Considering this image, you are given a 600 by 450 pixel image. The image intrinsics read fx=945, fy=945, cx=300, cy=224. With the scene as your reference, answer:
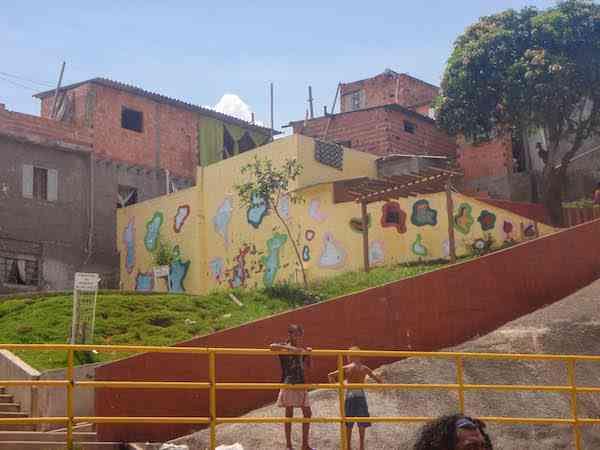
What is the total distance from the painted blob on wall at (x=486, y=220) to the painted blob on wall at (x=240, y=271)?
7.39 metres

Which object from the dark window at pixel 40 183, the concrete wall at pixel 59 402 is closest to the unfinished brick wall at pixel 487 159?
the dark window at pixel 40 183

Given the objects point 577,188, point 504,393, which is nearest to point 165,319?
point 504,393

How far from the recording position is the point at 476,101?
30234mm

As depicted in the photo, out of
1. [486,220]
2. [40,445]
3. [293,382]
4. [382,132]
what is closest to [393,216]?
[486,220]

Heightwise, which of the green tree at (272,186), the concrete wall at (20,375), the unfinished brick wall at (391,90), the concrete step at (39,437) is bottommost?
the concrete step at (39,437)

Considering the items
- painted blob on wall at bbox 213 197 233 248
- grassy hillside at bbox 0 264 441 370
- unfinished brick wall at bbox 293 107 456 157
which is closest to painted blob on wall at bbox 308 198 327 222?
grassy hillside at bbox 0 264 441 370

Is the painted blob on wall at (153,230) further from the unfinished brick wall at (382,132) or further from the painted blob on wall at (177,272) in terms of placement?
the unfinished brick wall at (382,132)

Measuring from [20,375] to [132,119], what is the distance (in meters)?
20.3

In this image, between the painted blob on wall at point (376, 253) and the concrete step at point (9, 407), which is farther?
the painted blob on wall at point (376, 253)

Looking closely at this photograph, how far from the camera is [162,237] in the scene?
3152cm

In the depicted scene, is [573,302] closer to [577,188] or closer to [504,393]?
[504,393]

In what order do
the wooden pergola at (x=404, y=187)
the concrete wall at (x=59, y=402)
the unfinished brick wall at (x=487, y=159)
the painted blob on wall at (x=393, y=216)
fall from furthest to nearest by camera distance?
the unfinished brick wall at (x=487, y=159) < the painted blob on wall at (x=393, y=216) < the wooden pergola at (x=404, y=187) < the concrete wall at (x=59, y=402)

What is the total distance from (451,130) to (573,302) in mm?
14503

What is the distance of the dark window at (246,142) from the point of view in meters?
38.0
